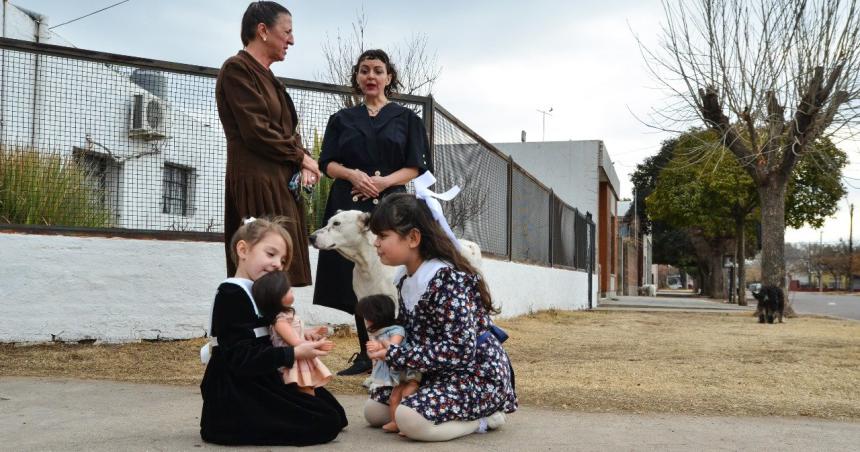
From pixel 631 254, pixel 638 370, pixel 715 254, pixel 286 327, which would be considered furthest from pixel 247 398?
pixel 631 254

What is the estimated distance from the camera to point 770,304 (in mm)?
14789

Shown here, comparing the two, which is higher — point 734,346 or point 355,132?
point 355,132

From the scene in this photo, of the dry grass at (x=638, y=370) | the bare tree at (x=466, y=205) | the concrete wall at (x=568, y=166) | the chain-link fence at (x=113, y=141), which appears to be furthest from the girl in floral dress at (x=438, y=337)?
the concrete wall at (x=568, y=166)

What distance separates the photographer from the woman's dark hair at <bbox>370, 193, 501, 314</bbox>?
3.39 meters

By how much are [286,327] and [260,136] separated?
3.89 ft

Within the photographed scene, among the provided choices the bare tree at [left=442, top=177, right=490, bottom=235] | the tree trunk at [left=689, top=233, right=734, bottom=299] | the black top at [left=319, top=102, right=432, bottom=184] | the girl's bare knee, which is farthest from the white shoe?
the tree trunk at [left=689, top=233, right=734, bottom=299]

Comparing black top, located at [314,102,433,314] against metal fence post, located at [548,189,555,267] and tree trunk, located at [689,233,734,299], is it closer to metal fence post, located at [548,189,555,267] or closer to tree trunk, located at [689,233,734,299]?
metal fence post, located at [548,189,555,267]

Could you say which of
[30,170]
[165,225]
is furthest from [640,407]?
[30,170]

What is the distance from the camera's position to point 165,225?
23.6ft

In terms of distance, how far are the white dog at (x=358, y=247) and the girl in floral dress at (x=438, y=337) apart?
115cm

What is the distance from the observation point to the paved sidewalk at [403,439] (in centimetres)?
322

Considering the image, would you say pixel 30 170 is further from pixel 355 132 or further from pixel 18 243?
pixel 355 132

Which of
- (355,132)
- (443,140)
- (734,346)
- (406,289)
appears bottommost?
(734,346)

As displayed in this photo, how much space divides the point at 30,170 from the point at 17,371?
2274mm
